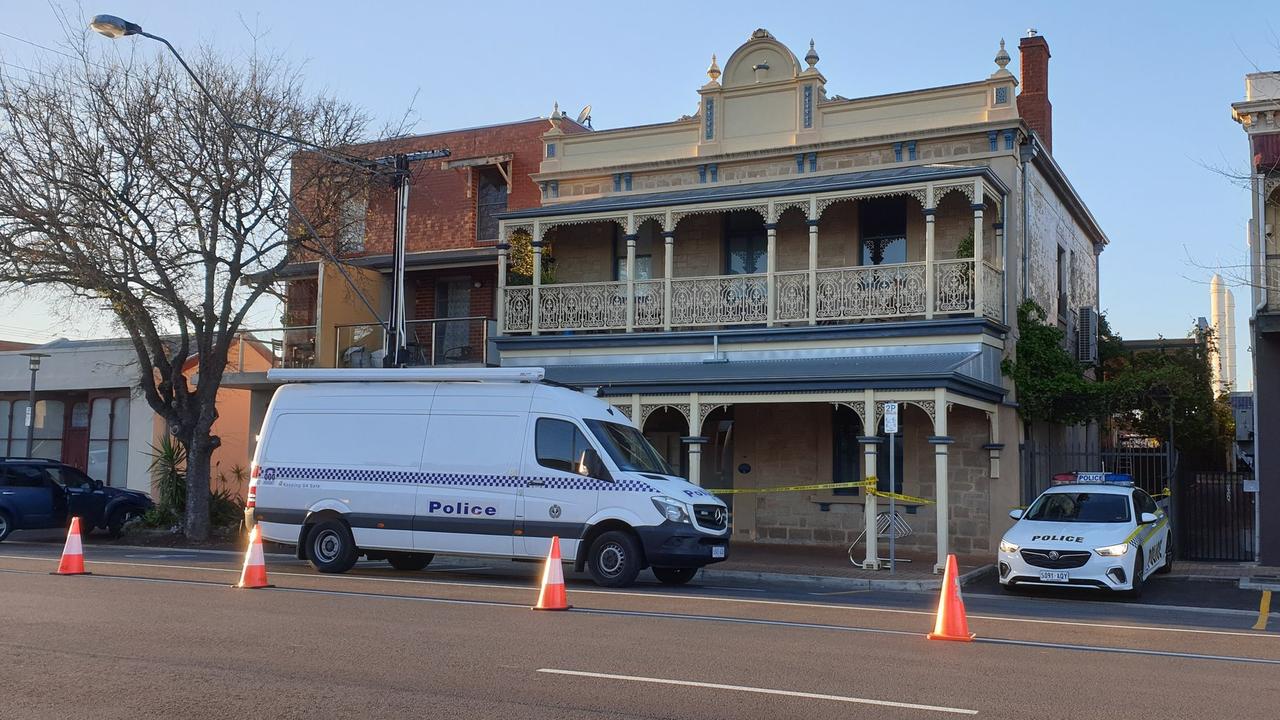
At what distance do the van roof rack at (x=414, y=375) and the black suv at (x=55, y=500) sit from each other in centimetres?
916

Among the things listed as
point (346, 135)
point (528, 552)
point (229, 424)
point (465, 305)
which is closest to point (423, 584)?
point (528, 552)

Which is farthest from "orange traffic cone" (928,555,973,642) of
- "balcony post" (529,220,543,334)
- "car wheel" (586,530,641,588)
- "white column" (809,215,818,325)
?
"balcony post" (529,220,543,334)

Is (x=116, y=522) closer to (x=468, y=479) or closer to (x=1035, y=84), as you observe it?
(x=468, y=479)

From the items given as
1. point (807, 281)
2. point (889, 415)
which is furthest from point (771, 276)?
point (889, 415)

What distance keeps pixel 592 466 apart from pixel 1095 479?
7.56 metres

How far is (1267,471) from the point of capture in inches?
763

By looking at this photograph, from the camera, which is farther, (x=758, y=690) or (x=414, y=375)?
(x=414, y=375)

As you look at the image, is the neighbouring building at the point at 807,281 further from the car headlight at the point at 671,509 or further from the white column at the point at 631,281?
the car headlight at the point at 671,509

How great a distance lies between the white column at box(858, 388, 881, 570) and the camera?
1786 cm

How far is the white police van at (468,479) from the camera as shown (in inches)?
582

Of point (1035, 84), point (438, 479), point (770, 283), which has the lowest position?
point (438, 479)

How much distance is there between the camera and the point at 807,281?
2153 centimetres

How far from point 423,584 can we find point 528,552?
1.37 meters

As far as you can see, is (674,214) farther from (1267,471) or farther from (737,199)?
(1267,471)
